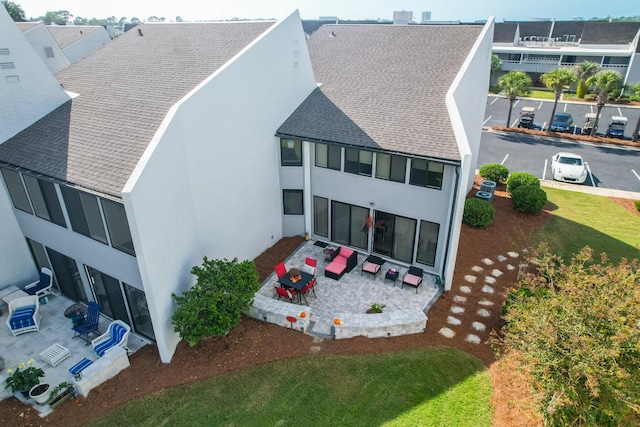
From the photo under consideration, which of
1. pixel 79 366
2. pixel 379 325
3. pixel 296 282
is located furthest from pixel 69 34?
pixel 379 325

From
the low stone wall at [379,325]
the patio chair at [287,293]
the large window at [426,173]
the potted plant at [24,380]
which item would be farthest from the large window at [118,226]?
the large window at [426,173]

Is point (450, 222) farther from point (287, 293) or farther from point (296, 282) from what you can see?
point (287, 293)

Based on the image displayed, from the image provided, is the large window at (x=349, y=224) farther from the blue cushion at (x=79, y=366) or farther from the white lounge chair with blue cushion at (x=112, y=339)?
the blue cushion at (x=79, y=366)

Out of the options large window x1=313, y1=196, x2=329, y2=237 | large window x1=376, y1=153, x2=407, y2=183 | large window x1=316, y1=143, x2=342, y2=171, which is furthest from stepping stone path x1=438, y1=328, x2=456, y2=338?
large window x1=316, y1=143, x2=342, y2=171

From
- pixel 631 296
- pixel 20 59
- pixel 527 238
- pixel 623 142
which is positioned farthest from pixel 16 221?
pixel 623 142

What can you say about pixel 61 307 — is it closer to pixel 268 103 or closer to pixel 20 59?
pixel 20 59

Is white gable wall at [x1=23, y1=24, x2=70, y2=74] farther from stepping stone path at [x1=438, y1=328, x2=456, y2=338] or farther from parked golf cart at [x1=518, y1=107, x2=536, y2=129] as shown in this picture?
parked golf cart at [x1=518, y1=107, x2=536, y2=129]
